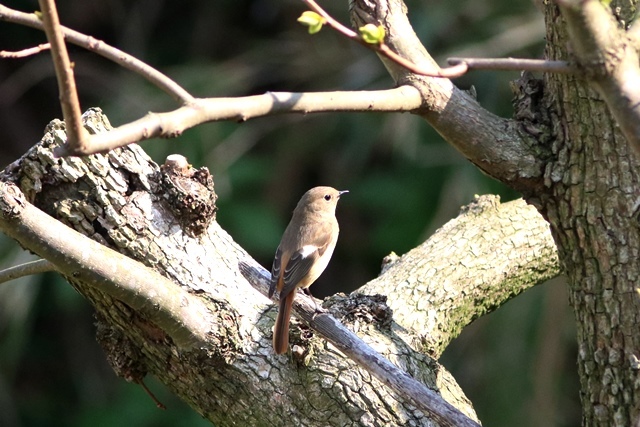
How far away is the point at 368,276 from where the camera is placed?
25.4 ft

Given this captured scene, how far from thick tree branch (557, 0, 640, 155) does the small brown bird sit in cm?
170

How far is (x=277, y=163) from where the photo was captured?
7.65 meters

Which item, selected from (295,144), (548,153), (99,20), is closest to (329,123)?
(295,144)

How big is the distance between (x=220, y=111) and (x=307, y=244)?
9.00ft

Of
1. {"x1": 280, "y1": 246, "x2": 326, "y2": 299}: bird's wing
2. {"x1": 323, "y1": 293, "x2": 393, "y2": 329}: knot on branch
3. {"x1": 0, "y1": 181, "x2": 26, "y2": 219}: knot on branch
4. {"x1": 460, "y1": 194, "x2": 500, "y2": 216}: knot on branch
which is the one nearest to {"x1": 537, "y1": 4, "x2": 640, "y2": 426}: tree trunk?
{"x1": 323, "y1": 293, "x2": 393, "y2": 329}: knot on branch

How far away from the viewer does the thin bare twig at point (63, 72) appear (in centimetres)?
169

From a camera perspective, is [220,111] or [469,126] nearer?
[220,111]

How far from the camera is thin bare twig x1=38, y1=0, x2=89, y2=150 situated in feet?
5.54

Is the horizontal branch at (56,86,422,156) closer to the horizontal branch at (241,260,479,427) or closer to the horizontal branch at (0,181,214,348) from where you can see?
the horizontal branch at (0,181,214,348)

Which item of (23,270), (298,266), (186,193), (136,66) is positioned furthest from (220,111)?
(298,266)

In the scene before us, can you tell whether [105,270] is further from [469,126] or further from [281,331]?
→ [469,126]

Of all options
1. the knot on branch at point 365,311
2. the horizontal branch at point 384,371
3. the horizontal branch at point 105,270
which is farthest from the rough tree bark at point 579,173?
the horizontal branch at point 105,270

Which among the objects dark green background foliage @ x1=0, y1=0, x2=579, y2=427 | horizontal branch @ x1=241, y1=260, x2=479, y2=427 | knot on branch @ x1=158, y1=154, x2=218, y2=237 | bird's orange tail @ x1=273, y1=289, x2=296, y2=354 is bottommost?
horizontal branch @ x1=241, y1=260, x2=479, y2=427

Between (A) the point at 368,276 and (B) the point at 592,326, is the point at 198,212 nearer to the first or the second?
(B) the point at 592,326
